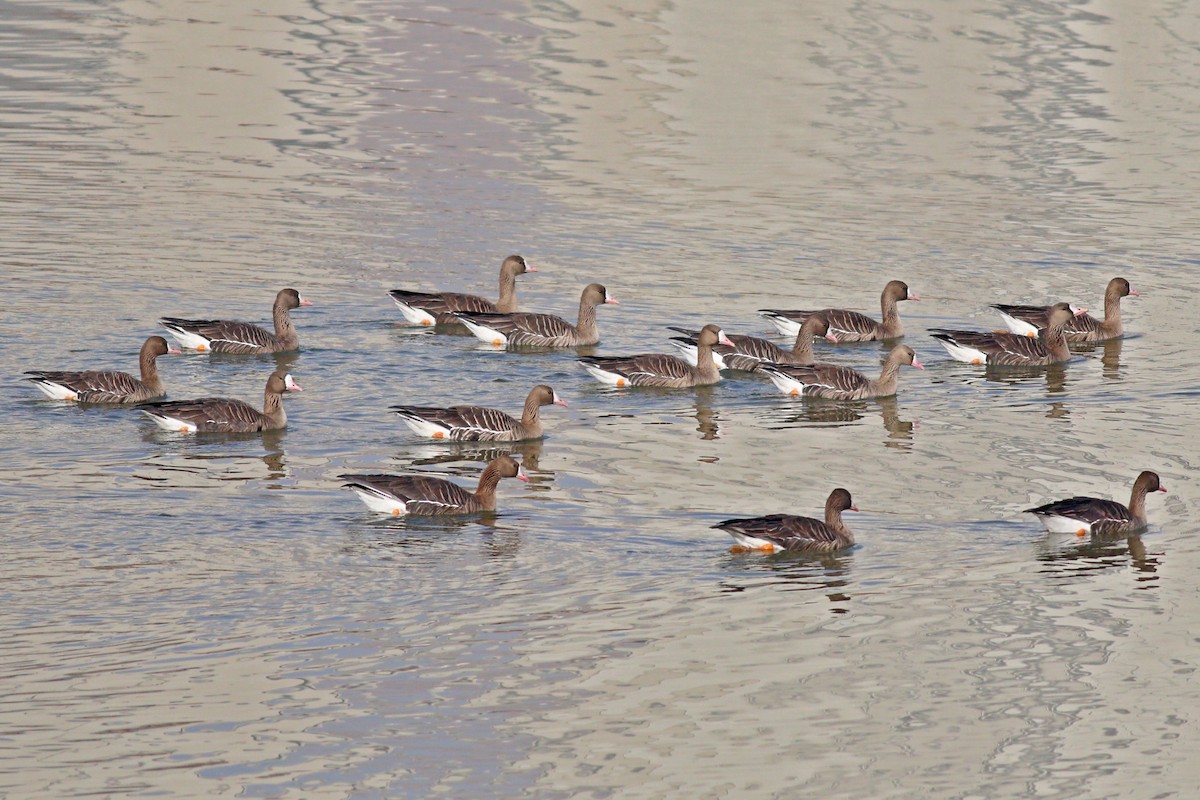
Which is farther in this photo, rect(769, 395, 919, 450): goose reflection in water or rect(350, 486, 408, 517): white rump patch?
rect(769, 395, 919, 450): goose reflection in water

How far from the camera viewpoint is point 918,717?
11883 mm

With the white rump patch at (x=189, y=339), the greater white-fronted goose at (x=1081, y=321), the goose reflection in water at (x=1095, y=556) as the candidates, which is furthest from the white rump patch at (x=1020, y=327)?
the white rump patch at (x=189, y=339)

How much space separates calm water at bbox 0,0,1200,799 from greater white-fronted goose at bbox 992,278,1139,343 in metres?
0.40

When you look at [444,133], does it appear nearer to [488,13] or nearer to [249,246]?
[249,246]

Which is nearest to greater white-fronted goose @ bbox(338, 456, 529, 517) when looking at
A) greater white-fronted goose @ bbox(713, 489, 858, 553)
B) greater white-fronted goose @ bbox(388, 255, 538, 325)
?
greater white-fronted goose @ bbox(713, 489, 858, 553)

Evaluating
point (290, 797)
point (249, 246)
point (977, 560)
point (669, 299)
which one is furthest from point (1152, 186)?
point (290, 797)

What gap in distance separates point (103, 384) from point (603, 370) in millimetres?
5850

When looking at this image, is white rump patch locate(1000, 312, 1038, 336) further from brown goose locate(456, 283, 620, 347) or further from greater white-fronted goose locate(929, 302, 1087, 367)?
brown goose locate(456, 283, 620, 347)

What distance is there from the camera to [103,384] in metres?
19.7

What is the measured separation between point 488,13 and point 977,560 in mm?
45354

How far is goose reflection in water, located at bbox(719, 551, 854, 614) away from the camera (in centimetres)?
1444

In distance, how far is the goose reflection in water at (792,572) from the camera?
14438mm

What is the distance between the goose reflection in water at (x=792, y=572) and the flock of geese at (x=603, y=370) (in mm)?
116

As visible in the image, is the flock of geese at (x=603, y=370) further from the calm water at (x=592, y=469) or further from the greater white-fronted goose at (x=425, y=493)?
the calm water at (x=592, y=469)
